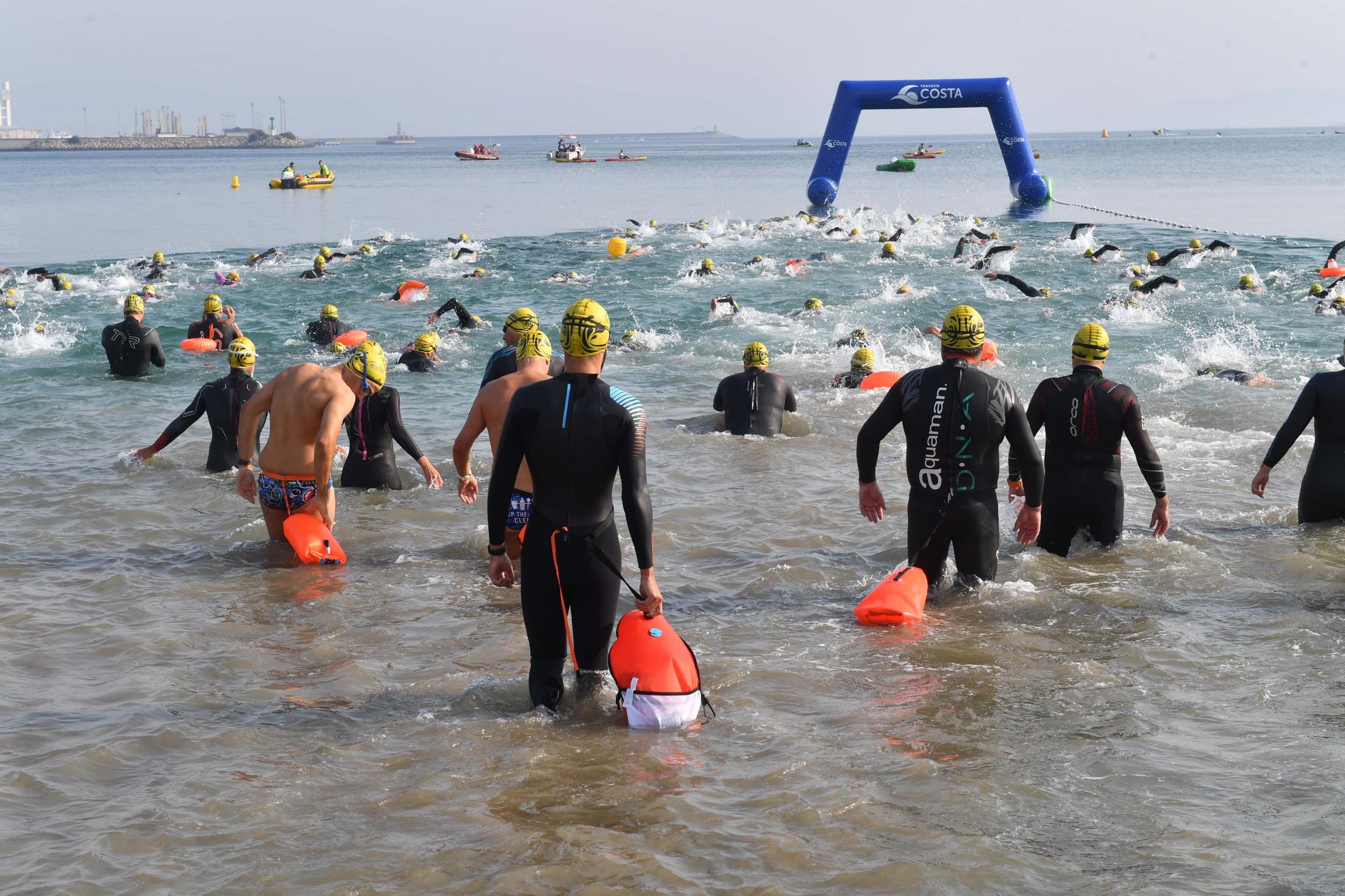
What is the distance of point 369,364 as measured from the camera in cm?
696

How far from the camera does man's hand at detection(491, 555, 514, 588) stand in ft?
15.9

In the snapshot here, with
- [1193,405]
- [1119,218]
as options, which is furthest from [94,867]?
[1119,218]

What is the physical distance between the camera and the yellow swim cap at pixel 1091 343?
672 cm

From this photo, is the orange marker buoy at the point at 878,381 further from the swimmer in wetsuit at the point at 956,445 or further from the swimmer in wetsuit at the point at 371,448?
the swimmer in wetsuit at the point at 956,445

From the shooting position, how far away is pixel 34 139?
179875 millimetres

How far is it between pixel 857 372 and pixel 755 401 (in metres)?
2.76

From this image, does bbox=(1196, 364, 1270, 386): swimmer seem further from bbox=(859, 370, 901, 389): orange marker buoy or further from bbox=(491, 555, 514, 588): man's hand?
bbox=(491, 555, 514, 588): man's hand

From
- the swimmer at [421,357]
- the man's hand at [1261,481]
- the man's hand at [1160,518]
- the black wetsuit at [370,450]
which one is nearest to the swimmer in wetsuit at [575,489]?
the man's hand at [1160,518]

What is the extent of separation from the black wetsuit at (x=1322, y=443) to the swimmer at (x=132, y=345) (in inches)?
479

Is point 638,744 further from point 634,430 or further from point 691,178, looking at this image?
point 691,178

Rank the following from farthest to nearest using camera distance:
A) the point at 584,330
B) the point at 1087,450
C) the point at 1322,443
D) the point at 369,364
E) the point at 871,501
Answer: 1. the point at 1322,443
2. the point at 369,364
3. the point at 1087,450
4. the point at 871,501
5. the point at 584,330

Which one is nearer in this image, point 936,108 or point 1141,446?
point 1141,446

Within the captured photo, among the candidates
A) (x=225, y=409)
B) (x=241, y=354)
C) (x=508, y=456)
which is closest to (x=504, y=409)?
(x=508, y=456)

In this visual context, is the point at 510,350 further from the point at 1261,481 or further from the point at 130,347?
the point at 130,347
